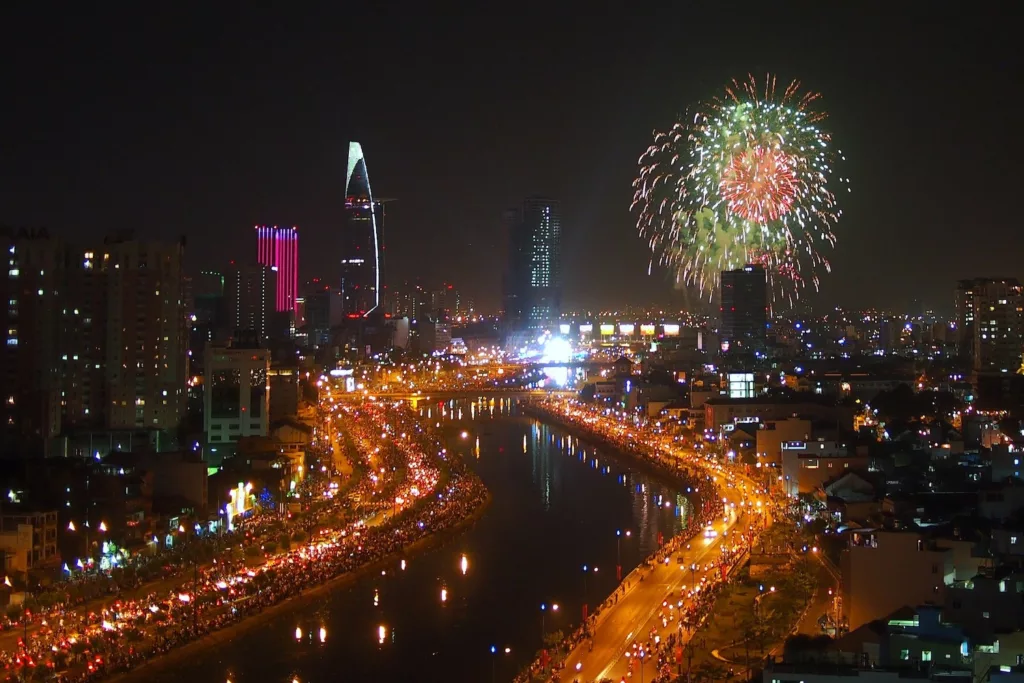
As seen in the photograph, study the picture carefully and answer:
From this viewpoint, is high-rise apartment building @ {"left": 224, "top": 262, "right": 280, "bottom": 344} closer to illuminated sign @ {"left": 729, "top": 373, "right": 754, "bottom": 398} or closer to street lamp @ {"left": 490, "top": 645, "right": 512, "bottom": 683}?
illuminated sign @ {"left": 729, "top": 373, "right": 754, "bottom": 398}

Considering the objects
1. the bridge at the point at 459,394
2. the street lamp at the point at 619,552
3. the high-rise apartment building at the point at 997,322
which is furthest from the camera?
the bridge at the point at 459,394

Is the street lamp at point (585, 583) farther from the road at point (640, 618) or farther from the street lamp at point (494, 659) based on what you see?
the street lamp at point (494, 659)

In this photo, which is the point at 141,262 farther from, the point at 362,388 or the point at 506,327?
the point at 506,327

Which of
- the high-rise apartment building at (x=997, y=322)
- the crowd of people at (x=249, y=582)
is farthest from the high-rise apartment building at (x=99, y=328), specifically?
the high-rise apartment building at (x=997, y=322)

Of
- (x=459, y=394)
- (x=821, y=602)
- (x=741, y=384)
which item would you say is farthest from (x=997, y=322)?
(x=821, y=602)

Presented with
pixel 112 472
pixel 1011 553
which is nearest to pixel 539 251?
pixel 112 472

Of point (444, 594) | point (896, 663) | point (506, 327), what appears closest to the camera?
point (896, 663)

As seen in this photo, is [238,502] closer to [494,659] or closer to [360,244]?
[494,659]
